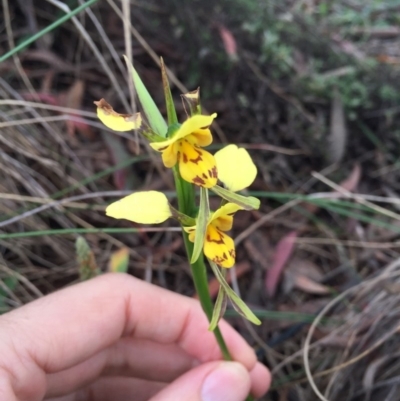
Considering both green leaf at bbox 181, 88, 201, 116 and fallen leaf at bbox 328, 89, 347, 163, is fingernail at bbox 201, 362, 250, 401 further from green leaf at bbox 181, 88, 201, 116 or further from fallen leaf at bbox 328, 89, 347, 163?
fallen leaf at bbox 328, 89, 347, 163

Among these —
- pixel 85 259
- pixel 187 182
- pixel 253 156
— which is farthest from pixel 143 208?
pixel 253 156

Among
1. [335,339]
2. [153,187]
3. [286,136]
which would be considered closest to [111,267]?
[153,187]

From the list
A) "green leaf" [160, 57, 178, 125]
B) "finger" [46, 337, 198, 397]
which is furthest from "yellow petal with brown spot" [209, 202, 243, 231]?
"finger" [46, 337, 198, 397]

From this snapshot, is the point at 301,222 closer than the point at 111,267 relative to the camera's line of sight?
No

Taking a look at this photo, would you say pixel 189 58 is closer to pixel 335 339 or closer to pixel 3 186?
pixel 3 186

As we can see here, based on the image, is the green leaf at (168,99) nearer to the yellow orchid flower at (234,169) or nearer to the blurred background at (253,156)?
the yellow orchid flower at (234,169)

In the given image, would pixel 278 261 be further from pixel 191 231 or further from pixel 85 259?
pixel 191 231
